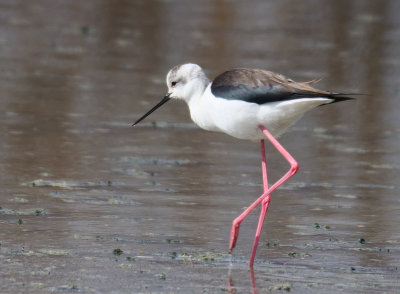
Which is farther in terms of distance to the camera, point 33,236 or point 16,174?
point 16,174

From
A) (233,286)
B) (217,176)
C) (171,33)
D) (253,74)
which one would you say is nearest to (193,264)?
(233,286)

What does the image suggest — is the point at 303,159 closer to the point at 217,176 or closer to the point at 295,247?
the point at 217,176

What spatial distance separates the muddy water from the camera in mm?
5727

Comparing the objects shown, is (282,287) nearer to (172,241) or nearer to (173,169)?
(172,241)

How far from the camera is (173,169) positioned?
8.32 m

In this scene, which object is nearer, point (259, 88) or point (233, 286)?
point (233, 286)

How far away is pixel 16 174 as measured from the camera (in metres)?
7.84

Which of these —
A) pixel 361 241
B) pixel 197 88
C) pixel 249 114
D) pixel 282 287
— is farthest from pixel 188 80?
pixel 282 287

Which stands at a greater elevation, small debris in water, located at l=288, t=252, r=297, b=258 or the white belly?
the white belly

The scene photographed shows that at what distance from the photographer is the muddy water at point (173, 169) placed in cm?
573

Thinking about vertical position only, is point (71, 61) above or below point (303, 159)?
below

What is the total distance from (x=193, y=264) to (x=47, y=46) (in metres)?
8.49

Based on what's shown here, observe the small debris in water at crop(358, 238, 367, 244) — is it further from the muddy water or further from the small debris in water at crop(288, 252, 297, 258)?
the small debris in water at crop(288, 252, 297, 258)

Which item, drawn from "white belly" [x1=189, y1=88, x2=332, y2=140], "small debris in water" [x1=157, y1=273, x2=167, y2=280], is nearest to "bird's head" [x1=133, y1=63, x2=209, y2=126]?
"white belly" [x1=189, y1=88, x2=332, y2=140]
